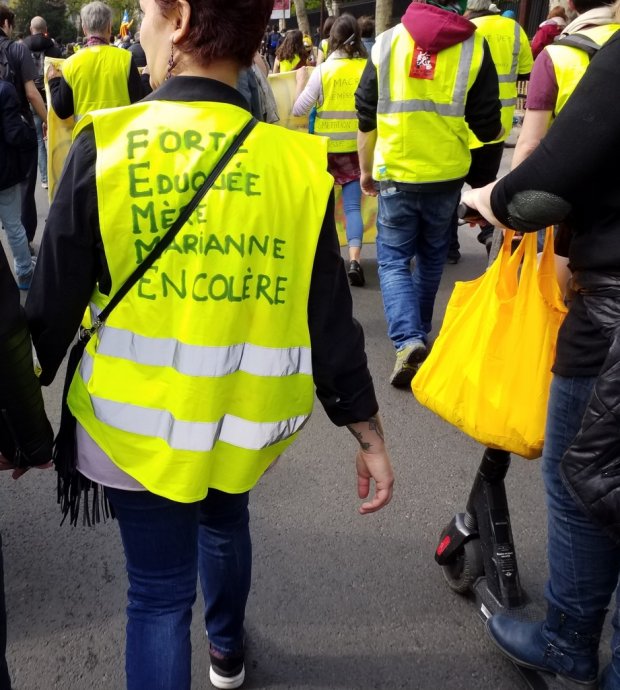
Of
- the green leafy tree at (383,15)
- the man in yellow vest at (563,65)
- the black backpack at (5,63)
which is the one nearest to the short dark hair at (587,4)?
the man in yellow vest at (563,65)

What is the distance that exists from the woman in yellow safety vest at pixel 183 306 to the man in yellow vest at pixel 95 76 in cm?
408

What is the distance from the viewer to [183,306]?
1.40m

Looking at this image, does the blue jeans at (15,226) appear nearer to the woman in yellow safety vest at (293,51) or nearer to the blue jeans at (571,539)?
the blue jeans at (571,539)

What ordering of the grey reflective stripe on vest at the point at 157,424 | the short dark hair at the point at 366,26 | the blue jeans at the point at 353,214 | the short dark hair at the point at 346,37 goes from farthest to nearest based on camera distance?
1. the short dark hair at the point at 366,26
2. the blue jeans at the point at 353,214
3. the short dark hair at the point at 346,37
4. the grey reflective stripe on vest at the point at 157,424

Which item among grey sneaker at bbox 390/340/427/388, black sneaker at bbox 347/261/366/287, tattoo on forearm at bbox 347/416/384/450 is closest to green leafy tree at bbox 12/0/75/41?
black sneaker at bbox 347/261/366/287

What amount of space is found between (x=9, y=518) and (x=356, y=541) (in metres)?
1.35

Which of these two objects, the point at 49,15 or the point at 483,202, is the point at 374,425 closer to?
the point at 483,202

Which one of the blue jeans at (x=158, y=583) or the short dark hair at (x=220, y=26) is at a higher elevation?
the short dark hair at (x=220, y=26)

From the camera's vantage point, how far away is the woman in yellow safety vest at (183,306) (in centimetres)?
136

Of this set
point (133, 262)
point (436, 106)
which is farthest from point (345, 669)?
point (436, 106)

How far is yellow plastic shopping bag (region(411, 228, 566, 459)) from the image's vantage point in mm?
1895

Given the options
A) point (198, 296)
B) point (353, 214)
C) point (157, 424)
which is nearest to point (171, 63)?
point (198, 296)

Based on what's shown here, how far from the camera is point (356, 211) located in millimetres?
5867

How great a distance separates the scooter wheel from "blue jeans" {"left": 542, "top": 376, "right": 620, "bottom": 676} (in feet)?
1.64
